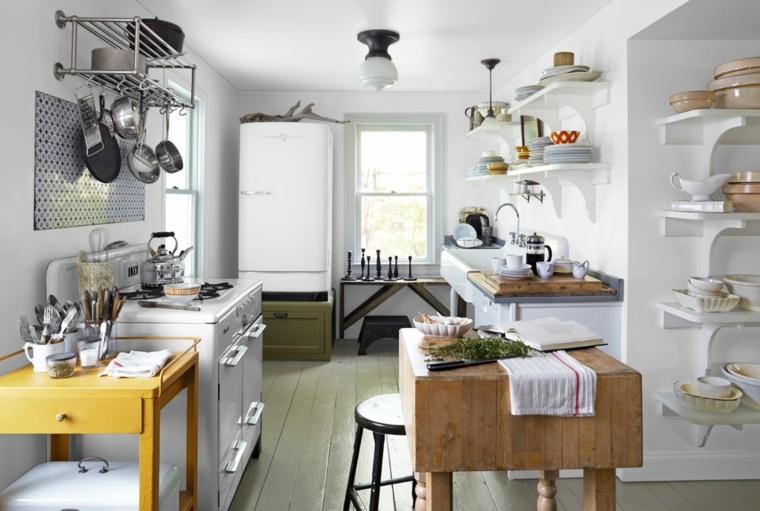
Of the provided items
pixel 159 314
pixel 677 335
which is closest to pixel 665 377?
pixel 677 335

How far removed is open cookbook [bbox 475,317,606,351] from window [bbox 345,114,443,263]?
13.2 feet

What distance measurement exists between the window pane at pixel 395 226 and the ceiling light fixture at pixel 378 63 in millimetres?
2003

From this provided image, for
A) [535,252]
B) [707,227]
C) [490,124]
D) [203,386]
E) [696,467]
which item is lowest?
[696,467]

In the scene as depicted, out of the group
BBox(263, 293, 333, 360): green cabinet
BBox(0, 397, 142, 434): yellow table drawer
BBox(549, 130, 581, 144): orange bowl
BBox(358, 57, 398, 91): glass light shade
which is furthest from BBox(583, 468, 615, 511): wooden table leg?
BBox(263, 293, 333, 360): green cabinet

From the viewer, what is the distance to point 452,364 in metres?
1.66

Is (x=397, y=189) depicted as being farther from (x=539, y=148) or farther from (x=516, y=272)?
(x=516, y=272)

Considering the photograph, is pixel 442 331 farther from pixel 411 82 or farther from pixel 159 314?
pixel 411 82

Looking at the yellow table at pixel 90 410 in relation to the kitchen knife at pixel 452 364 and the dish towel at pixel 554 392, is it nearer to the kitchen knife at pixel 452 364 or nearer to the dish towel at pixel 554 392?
the kitchen knife at pixel 452 364

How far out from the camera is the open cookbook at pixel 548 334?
1848mm

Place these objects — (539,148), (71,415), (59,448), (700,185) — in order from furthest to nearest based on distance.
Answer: (539,148) < (700,185) < (59,448) < (71,415)

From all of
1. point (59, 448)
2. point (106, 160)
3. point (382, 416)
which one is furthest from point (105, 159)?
point (382, 416)

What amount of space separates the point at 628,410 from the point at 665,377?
5.39 feet

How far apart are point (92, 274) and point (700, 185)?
2568mm

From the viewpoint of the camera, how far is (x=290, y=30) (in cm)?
389
